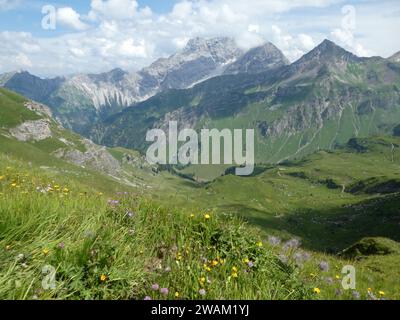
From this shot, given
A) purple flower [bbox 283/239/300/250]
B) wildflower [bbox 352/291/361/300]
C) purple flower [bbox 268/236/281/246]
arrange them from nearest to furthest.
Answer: wildflower [bbox 352/291/361/300]
purple flower [bbox 283/239/300/250]
purple flower [bbox 268/236/281/246]

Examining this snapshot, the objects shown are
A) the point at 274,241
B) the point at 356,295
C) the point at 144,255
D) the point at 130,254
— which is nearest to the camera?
the point at 130,254

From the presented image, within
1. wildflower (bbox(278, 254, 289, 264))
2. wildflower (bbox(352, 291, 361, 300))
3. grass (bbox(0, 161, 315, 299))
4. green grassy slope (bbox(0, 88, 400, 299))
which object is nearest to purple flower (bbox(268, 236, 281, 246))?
green grassy slope (bbox(0, 88, 400, 299))

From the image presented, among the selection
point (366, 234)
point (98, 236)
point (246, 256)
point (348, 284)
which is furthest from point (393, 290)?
point (366, 234)

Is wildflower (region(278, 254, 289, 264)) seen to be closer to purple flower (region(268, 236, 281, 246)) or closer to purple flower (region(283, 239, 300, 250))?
purple flower (region(283, 239, 300, 250))

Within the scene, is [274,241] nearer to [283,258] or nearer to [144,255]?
[283,258]

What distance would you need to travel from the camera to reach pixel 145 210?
395 inches

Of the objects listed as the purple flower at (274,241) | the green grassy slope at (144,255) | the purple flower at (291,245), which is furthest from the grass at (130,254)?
the purple flower at (291,245)

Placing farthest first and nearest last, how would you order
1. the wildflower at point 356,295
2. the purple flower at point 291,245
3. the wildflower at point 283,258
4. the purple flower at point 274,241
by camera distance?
1. the purple flower at point 274,241
2. the purple flower at point 291,245
3. the wildflower at point 283,258
4. the wildflower at point 356,295

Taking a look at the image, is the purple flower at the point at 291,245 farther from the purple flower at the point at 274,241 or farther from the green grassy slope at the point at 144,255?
the purple flower at the point at 274,241

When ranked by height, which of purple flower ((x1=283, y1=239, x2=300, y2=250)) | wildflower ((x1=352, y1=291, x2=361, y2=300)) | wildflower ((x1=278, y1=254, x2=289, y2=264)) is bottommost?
wildflower ((x1=352, y1=291, x2=361, y2=300))

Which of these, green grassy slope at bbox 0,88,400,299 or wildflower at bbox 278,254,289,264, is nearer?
green grassy slope at bbox 0,88,400,299

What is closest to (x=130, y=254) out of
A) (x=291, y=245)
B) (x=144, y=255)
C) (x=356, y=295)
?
(x=144, y=255)
